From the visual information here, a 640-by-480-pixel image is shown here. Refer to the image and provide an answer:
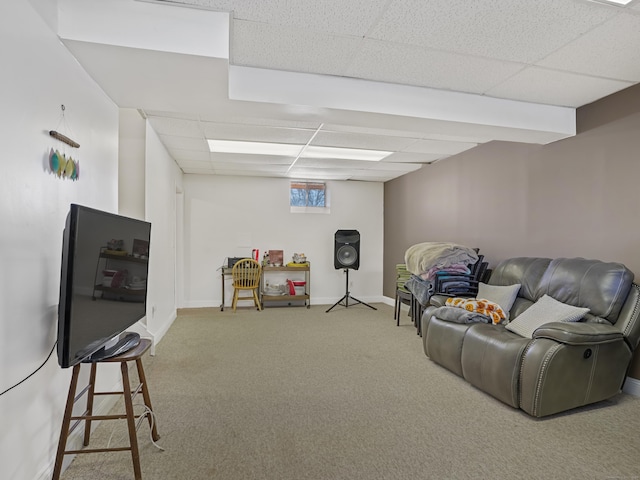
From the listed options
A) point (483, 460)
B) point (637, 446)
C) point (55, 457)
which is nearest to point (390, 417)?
point (483, 460)

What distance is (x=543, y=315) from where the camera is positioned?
2.79 meters

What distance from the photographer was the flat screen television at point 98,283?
147 cm

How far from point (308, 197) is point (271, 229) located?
0.90 m

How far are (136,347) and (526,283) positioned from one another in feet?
10.2

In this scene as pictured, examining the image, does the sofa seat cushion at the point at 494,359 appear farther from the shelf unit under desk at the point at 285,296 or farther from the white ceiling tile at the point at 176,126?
the shelf unit under desk at the point at 285,296

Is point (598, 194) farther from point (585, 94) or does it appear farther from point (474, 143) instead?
point (474, 143)

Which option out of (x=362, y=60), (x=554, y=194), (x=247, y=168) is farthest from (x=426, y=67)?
(x=247, y=168)

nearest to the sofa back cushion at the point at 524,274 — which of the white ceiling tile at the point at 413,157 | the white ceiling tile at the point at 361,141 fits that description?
the white ceiling tile at the point at 361,141

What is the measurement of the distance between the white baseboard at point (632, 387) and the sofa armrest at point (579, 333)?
23.2 inches

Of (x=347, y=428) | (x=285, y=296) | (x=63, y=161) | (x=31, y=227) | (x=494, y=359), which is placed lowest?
(x=347, y=428)

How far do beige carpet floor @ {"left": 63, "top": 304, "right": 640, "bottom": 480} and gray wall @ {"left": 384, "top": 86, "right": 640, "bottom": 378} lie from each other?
117cm

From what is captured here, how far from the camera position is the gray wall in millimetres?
2838

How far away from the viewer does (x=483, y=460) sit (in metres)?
1.93

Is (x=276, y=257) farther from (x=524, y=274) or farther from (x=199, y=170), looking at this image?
(x=524, y=274)
